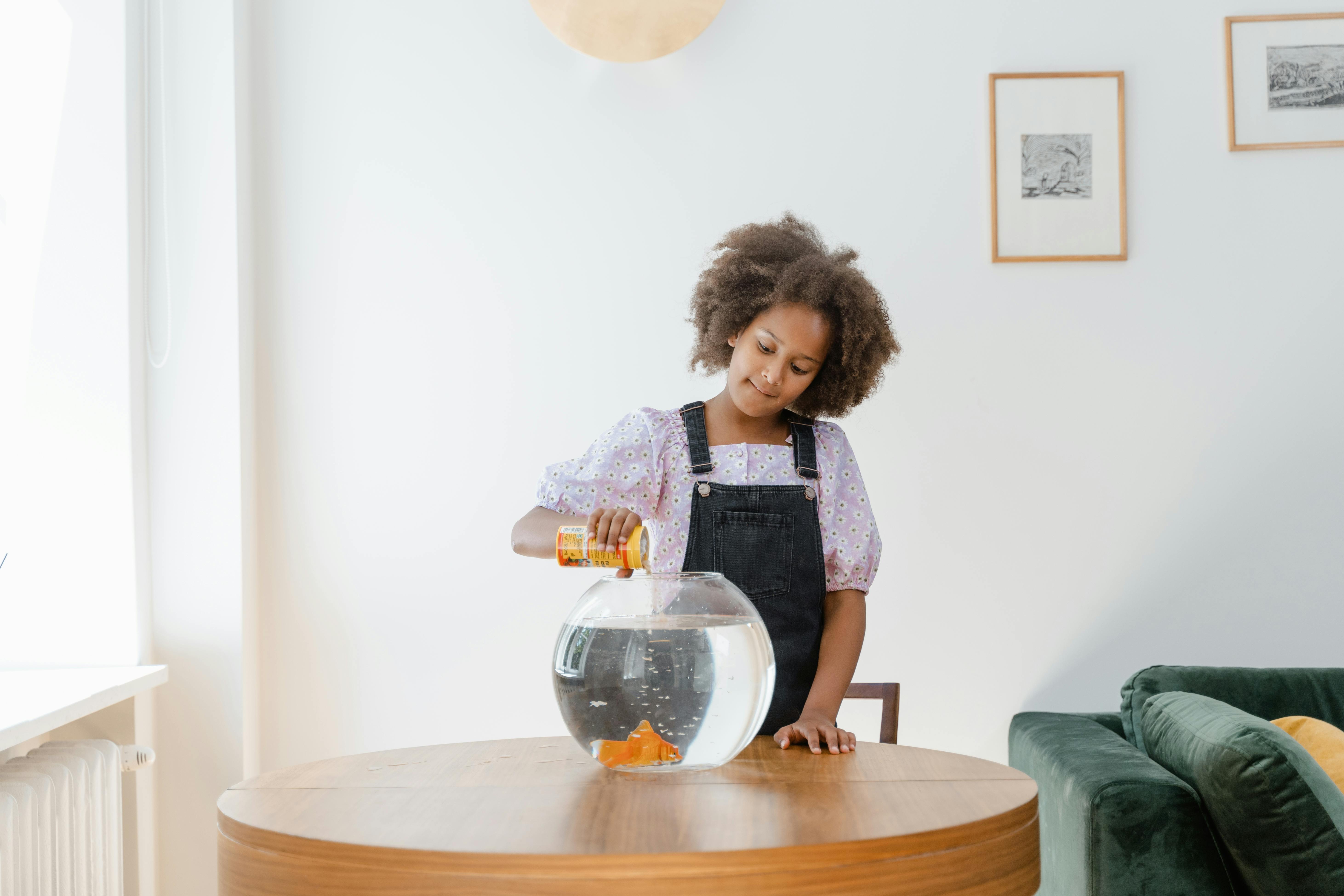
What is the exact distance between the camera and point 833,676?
53.2 inches

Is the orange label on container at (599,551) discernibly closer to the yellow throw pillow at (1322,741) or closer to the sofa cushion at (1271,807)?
the sofa cushion at (1271,807)

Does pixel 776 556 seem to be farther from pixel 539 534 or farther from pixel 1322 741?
pixel 1322 741

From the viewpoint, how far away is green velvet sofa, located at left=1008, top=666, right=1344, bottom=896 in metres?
1.45

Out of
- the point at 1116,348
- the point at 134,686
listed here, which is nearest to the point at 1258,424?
the point at 1116,348

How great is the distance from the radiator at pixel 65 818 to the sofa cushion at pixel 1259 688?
1717 millimetres

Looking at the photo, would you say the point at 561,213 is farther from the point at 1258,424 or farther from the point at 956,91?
the point at 1258,424

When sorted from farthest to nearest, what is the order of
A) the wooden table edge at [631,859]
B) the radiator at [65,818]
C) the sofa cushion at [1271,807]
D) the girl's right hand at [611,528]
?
the radiator at [65,818]
the sofa cushion at [1271,807]
the girl's right hand at [611,528]
the wooden table edge at [631,859]

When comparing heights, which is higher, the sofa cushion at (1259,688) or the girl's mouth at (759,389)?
the girl's mouth at (759,389)

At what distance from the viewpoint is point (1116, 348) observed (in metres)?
2.18

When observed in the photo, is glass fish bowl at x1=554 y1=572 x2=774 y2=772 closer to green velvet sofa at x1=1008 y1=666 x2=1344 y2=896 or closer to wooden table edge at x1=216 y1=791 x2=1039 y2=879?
wooden table edge at x1=216 y1=791 x2=1039 y2=879

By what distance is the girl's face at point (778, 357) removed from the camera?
146 cm

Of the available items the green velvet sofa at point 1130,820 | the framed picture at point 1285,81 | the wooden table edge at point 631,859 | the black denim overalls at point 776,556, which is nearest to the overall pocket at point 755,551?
the black denim overalls at point 776,556

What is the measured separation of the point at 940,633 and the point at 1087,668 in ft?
1.01

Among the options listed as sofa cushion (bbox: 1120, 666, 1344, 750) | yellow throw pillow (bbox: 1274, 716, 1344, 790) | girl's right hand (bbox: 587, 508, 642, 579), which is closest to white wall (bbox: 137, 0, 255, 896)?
girl's right hand (bbox: 587, 508, 642, 579)
